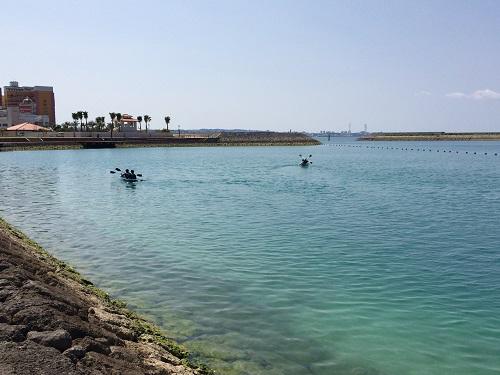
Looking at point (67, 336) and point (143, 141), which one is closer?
point (67, 336)

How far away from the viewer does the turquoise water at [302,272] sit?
12.0 m

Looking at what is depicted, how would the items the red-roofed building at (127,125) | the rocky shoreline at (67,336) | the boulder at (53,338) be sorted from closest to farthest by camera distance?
the rocky shoreline at (67,336), the boulder at (53,338), the red-roofed building at (127,125)

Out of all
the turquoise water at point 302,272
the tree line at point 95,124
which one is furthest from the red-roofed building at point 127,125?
the turquoise water at point 302,272

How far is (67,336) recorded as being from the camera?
8273 mm

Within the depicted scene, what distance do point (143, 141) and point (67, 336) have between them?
148235 mm

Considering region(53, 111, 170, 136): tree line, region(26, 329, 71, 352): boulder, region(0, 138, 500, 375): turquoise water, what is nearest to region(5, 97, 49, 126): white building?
region(53, 111, 170, 136): tree line

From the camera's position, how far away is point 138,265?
19625mm

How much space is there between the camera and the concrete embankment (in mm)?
122250

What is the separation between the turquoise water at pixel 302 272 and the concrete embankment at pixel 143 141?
9029cm

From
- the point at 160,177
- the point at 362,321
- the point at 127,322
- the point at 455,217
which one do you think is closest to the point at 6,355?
the point at 127,322

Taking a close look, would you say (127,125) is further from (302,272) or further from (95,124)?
(302,272)

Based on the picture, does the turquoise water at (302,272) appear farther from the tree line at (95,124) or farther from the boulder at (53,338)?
the tree line at (95,124)

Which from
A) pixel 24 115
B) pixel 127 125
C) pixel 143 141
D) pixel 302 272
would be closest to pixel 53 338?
pixel 302 272

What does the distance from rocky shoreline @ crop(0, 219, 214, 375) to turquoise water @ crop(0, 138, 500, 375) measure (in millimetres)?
1089
